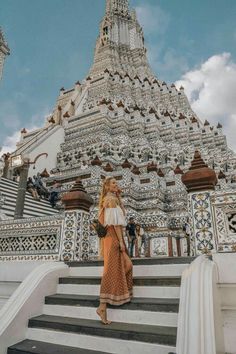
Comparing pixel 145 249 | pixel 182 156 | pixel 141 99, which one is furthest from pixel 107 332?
pixel 141 99

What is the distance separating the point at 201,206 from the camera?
4402 millimetres

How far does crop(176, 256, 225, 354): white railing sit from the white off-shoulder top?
120 cm

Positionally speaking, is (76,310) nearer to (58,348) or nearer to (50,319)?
(50,319)

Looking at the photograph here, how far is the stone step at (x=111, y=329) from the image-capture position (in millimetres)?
3025

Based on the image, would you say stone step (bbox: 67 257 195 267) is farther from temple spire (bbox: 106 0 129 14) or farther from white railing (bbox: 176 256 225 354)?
temple spire (bbox: 106 0 129 14)

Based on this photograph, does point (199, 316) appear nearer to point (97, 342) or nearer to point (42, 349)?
point (97, 342)

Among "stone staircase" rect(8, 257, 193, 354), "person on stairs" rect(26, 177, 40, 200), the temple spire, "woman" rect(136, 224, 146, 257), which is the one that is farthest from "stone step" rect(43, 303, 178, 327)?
the temple spire

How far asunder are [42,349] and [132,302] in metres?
1.26

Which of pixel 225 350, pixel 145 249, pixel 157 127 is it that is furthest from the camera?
pixel 157 127

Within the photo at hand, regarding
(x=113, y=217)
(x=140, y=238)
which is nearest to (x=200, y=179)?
(x=113, y=217)

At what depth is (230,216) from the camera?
4199mm

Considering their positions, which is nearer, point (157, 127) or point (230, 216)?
point (230, 216)

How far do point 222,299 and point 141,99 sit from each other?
25.4 meters

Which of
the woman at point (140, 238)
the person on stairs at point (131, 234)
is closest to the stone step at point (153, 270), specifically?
the person on stairs at point (131, 234)
